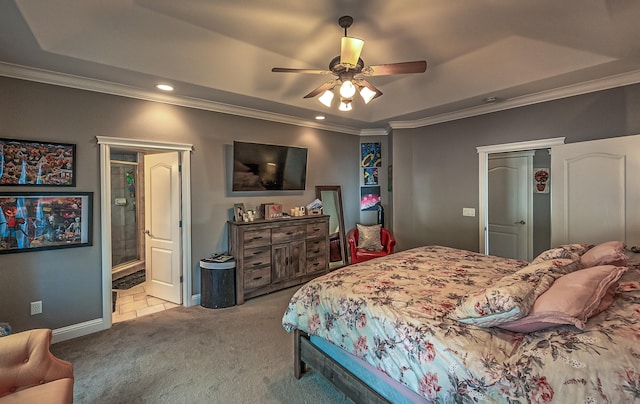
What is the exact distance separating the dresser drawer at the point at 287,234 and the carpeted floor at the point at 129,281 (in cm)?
247

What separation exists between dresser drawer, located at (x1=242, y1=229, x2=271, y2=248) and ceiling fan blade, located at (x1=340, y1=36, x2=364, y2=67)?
2466 mm

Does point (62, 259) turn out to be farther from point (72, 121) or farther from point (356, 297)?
point (356, 297)

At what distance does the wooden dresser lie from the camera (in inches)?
151

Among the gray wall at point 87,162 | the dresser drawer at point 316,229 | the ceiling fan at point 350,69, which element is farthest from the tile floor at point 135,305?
the ceiling fan at point 350,69

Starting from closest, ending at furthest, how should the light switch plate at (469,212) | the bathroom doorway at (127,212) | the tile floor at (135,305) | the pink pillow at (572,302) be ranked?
the pink pillow at (572,302), the tile floor at (135,305), the light switch plate at (469,212), the bathroom doorway at (127,212)

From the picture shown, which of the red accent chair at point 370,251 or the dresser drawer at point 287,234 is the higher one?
the dresser drawer at point 287,234

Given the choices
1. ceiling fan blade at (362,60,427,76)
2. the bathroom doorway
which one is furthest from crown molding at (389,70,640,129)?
the bathroom doorway

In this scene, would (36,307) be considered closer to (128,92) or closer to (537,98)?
(128,92)

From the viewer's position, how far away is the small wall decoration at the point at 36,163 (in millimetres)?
2621

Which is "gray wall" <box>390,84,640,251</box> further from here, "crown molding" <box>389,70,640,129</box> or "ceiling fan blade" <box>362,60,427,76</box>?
"ceiling fan blade" <box>362,60,427,76</box>

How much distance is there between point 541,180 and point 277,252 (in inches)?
173

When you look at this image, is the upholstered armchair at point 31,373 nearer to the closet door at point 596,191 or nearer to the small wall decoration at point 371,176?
the closet door at point 596,191

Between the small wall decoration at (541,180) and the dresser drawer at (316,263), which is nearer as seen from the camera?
the dresser drawer at (316,263)

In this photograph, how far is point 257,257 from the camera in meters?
3.96
